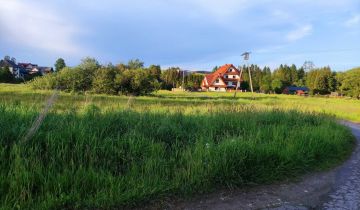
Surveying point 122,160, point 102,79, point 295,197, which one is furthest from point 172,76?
point 295,197

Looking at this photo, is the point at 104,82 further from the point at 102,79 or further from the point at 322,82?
the point at 322,82

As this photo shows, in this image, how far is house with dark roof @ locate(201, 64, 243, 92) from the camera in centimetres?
10888

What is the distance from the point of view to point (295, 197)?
16.7 ft

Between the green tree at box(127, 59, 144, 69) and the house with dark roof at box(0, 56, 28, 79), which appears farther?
the green tree at box(127, 59, 144, 69)

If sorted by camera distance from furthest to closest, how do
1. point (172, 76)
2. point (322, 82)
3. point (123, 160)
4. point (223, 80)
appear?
point (172, 76) → point (223, 80) → point (322, 82) → point (123, 160)

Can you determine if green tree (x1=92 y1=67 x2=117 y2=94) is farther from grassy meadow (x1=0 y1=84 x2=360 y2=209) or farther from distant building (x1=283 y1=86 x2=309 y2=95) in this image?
distant building (x1=283 y1=86 x2=309 y2=95)

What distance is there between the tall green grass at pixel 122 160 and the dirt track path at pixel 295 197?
24 centimetres

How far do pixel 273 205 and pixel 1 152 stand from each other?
381 cm

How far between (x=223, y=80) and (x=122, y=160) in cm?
10730

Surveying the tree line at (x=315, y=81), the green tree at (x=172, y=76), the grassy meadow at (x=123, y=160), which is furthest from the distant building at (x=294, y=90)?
the grassy meadow at (x=123, y=160)

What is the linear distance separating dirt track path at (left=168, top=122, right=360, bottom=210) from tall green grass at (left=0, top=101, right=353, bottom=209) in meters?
0.24

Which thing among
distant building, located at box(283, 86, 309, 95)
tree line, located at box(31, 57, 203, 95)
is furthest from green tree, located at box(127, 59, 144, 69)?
distant building, located at box(283, 86, 309, 95)

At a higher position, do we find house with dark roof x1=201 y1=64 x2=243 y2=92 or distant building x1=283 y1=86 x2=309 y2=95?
house with dark roof x1=201 y1=64 x2=243 y2=92

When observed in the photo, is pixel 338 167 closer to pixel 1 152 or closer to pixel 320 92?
pixel 1 152
